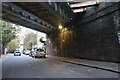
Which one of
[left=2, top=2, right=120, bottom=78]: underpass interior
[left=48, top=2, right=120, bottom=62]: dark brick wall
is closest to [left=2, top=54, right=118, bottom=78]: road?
[left=2, top=2, right=120, bottom=78]: underpass interior

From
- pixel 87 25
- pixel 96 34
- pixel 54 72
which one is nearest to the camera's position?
pixel 54 72

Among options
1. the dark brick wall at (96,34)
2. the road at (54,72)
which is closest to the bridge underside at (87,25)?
the dark brick wall at (96,34)

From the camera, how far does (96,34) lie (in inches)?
1075

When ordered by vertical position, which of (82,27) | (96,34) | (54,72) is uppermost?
(82,27)

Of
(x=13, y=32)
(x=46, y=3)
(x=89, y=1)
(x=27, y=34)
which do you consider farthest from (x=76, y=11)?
(x=27, y=34)

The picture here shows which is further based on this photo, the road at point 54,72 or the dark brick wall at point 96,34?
the dark brick wall at point 96,34

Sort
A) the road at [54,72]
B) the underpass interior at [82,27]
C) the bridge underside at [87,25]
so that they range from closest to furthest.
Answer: the road at [54,72], the underpass interior at [82,27], the bridge underside at [87,25]

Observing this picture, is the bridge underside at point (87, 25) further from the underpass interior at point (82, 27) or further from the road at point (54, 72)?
the road at point (54, 72)

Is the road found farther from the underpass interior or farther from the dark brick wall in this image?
the dark brick wall

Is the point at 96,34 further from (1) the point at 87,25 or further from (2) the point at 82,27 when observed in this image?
(2) the point at 82,27

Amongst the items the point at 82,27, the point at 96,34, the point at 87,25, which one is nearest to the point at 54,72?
the point at 96,34

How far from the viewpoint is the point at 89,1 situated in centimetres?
2705

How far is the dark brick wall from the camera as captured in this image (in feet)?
75.7

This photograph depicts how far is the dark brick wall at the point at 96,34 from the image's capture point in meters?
23.1
